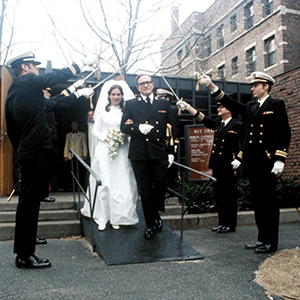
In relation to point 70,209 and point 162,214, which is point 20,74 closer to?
point 70,209

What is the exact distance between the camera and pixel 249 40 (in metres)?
22.0

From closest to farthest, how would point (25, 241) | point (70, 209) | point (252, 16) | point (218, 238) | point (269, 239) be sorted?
point (25, 241) → point (269, 239) → point (218, 238) → point (70, 209) → point (252, 16)

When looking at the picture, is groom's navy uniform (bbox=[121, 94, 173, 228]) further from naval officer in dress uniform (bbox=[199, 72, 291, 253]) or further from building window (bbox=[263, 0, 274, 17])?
building window (bbox=[263, 0, 274, 17])

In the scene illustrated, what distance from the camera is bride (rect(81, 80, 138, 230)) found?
465cm

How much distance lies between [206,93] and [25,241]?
7.72 meters

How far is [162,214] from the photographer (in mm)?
5984

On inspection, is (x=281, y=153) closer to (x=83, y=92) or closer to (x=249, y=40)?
(x=83, y=92)

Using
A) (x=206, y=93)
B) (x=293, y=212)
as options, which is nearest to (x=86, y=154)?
(x=206, y=93)

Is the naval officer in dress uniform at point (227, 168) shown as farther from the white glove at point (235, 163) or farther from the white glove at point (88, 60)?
the white glove at point (88, 60)

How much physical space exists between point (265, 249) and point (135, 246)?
5.13 ft

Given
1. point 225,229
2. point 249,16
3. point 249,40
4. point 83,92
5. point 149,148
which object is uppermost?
point 249,16

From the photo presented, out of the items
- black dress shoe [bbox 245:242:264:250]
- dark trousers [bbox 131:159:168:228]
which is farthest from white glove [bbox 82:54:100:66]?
black dress shoe [bbox 245:242:264:250]

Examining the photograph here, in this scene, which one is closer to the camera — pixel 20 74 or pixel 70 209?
pixel 20 74

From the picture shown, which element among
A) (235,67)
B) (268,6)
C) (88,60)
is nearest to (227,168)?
(88,60)
